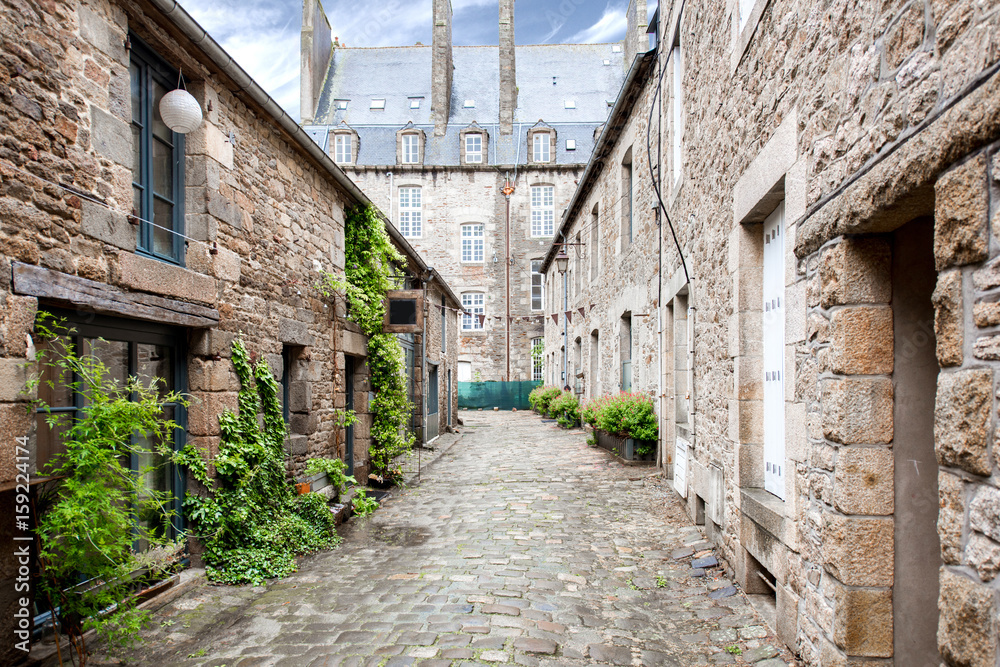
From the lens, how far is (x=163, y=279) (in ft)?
14.0

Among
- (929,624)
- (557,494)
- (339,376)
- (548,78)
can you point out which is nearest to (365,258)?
(339,376)

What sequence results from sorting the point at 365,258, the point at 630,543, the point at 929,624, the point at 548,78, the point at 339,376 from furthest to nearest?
the point at 548,78 < the point at 365,258 < the point at 339,376 < the point at 630,543 < the point at 929,624

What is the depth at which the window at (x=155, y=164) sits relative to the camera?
14.1ft

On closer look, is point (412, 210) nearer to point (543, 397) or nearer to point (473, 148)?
point (473, 148)

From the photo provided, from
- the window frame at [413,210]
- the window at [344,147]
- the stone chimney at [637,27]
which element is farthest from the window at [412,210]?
the stone chimney at [637,27]

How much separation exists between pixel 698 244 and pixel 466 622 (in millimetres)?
4104

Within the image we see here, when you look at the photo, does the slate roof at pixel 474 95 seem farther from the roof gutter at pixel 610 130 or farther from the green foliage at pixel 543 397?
the green foliage at pixel 543 397

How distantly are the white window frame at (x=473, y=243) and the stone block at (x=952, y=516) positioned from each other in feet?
89.8

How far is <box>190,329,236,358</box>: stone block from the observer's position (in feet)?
15.8

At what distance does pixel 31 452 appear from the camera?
10.3 feet

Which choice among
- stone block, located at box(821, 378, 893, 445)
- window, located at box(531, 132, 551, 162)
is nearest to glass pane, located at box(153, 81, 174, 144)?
stone block, located at box(821, 378, 893, 445)

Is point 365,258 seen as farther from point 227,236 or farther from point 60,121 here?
point 60,121

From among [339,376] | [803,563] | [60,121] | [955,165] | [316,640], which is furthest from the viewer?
[339,376]

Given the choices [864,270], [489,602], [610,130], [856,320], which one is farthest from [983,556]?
[610,130]
